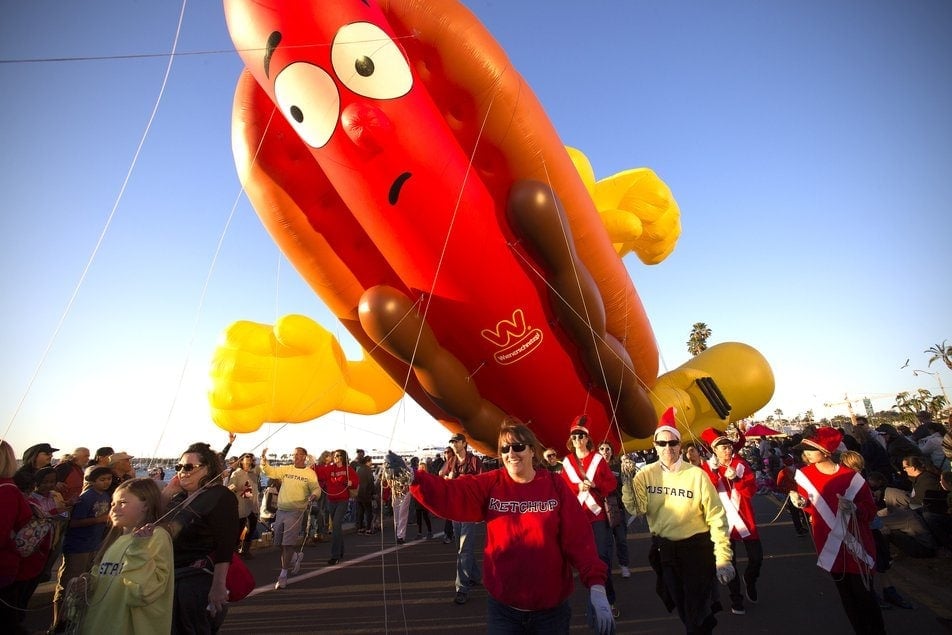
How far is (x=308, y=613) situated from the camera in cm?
474

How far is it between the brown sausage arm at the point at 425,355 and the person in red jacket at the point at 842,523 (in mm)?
3723

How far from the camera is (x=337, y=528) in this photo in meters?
7.45

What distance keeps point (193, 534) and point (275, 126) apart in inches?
192

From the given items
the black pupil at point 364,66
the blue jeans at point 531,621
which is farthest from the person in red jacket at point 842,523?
the black pupil at point 364,66

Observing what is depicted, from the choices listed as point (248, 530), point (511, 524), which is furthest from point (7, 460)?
point (248, 530)

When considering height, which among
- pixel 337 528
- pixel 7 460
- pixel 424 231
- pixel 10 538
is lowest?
pixel 337 528

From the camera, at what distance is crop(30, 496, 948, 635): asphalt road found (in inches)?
160

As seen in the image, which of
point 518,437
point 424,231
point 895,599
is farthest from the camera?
point 424,231

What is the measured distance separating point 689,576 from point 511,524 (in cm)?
172

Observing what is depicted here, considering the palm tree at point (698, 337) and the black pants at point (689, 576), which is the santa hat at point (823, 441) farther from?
the palm tree at point (698, 337)

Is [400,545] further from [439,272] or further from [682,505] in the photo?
[682,505]

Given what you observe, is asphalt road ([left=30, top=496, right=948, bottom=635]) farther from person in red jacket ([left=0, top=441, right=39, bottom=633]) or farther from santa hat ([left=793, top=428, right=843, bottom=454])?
person in red jacket ([left=0, top=441, right=39, bottom=633])

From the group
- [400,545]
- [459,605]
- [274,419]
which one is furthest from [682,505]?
[400,545]

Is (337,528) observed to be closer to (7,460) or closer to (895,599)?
(7,460)
